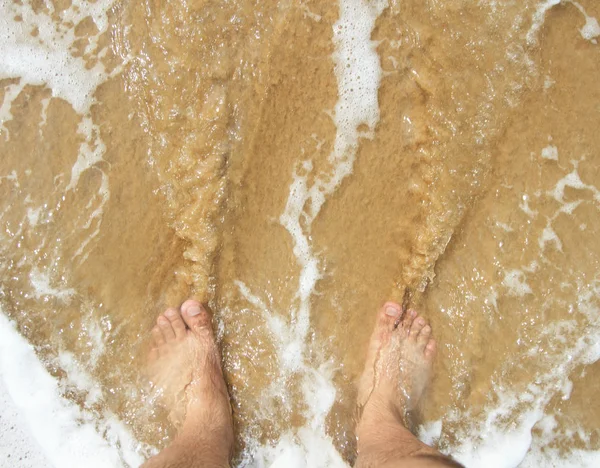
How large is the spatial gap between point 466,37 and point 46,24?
1896 mm

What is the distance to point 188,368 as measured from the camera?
2.26 m

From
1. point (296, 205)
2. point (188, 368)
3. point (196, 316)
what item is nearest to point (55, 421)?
point (188, 368)

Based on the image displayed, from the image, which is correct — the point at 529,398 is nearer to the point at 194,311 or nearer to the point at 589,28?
the point at 194,311

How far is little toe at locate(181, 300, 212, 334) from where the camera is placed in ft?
7.32

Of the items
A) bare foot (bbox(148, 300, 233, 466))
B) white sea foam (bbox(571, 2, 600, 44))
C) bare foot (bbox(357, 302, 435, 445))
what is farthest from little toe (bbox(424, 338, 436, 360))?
white sea foam (bbox(571, 2, 600, 44))

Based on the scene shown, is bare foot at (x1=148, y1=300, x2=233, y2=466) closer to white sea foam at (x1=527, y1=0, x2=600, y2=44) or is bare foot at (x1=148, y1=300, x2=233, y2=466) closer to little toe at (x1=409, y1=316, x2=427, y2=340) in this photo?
little toe at (x1=409, y1=316, x2=427, y2=340)

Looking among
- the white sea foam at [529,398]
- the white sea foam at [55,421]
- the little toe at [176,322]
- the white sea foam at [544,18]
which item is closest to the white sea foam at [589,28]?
the white sea foam at [544,18]

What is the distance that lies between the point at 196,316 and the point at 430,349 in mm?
1102

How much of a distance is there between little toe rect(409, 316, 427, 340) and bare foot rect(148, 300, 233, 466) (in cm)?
91

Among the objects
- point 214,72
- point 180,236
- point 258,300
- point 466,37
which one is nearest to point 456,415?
point 258,300

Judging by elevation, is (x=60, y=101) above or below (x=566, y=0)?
below

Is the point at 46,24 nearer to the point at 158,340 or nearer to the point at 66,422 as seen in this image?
the point at 158,340

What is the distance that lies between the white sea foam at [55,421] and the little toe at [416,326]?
4.48 ft

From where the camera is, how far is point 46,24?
2209 mm
